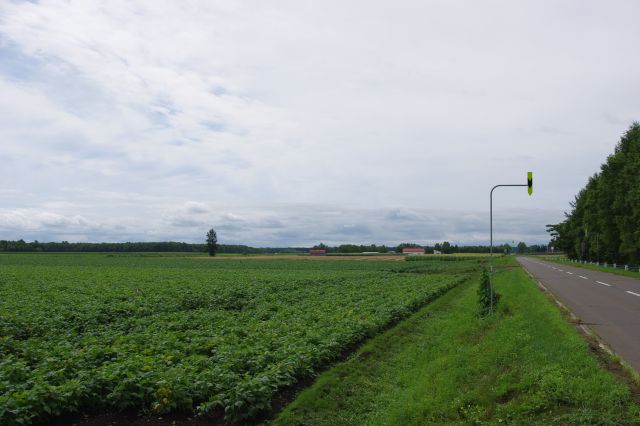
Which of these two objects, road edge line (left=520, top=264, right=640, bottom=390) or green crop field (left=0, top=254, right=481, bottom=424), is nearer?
green crop field (left=0, top=254, right=481, bottom=424)

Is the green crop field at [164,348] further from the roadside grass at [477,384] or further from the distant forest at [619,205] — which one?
the distant forest at [619,205]

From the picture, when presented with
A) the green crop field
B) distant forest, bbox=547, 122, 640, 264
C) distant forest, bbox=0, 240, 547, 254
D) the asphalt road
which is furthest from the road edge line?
distant forest, bbox=0, 240, 547, 254

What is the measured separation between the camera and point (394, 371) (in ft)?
36.7

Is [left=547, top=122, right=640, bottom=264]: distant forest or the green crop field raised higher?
[left=547, top=122, right=640, bottom=264]: distant forest

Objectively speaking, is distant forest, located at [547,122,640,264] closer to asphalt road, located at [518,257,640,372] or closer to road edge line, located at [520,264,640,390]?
asphalt road, located at [518,257,640,372]

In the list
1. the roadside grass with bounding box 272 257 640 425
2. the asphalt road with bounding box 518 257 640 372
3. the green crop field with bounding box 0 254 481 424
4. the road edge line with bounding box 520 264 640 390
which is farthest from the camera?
the asphalt road with bounding box 518 257 640 372

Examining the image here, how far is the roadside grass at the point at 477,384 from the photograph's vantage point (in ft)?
23.1

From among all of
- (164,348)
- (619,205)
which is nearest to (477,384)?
(164,348)

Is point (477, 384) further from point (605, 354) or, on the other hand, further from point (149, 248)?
point (149, 248)

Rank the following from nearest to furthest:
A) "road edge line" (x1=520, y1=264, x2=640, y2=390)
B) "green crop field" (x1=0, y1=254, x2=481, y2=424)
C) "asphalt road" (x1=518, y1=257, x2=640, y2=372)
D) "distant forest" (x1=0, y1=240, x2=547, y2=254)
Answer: "green crop field" (x1=0, y1=254, x2=481, y2=424)
"road edge line" (x1=520, y1=264, x2=640, y2=390)
"asphalt road" (x1=518, y1=257, x2=640, y2=372)
"distant forest" (x1=0, y1=240, x2=547, y2=254)

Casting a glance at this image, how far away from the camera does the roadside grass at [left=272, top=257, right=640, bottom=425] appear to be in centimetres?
704

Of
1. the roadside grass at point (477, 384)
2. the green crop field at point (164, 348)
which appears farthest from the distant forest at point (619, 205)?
the roadside grass at point (477, 384)

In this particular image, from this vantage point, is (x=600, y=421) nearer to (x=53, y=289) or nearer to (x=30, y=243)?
(x=53, y=289)

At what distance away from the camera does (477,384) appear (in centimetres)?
888
